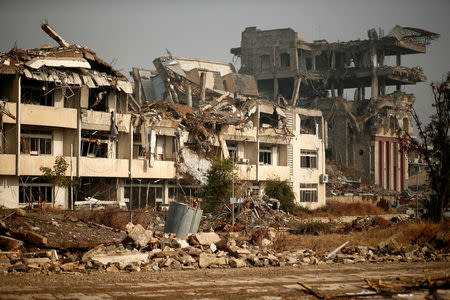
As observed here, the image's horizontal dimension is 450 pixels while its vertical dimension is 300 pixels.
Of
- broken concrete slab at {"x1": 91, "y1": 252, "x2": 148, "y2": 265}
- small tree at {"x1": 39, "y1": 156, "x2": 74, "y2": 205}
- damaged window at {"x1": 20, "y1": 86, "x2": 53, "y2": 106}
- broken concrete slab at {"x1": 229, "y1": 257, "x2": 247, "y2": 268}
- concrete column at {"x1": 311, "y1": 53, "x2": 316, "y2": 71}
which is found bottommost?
broken concrete slab at {"x1": 229, "y1": 257, "x2": 247, "y2": 268}

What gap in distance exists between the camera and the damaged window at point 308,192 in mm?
48125

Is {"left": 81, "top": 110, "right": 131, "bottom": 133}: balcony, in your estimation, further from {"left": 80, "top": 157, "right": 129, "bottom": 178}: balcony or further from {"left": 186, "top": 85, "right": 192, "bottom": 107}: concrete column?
{"left": 186, "top": 85, "right": 192, "bottom": 107}: concrete column

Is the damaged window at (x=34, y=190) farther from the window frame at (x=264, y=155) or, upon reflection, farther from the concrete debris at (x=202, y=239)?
the window frame at (x=264, y=155)

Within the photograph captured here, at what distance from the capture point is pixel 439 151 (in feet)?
99.3

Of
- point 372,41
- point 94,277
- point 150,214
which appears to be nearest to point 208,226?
point 150,214

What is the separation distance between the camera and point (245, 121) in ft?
142

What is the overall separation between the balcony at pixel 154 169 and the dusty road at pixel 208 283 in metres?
19.7

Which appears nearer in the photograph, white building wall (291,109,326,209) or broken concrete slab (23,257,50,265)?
broken concrete slab (23,257,50,265)

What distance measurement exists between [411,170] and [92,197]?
46353mm

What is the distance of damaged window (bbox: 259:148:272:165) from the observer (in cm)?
4591

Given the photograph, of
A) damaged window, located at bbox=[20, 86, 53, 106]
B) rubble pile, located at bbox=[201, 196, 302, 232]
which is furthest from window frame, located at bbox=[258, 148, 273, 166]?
damaged window, located at bbox=[20, 86, 53, 106]

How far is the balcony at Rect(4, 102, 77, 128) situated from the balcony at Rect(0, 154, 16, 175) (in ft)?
5.86

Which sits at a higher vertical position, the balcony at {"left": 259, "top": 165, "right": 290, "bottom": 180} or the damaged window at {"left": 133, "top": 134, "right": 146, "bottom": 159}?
the damaged window at {"left": 133, "top": 134, "right": 146, "bottom": 159}

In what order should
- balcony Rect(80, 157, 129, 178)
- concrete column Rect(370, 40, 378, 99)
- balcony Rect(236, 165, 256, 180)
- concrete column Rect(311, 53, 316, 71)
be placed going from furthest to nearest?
concrete column Rect(311, 53, 316, 71) < concrete column Rect(370, 40, 378, 99) < balcony Rect(236, 165, 256, 180) < balcony Rect(80, 157, 129, 178)
